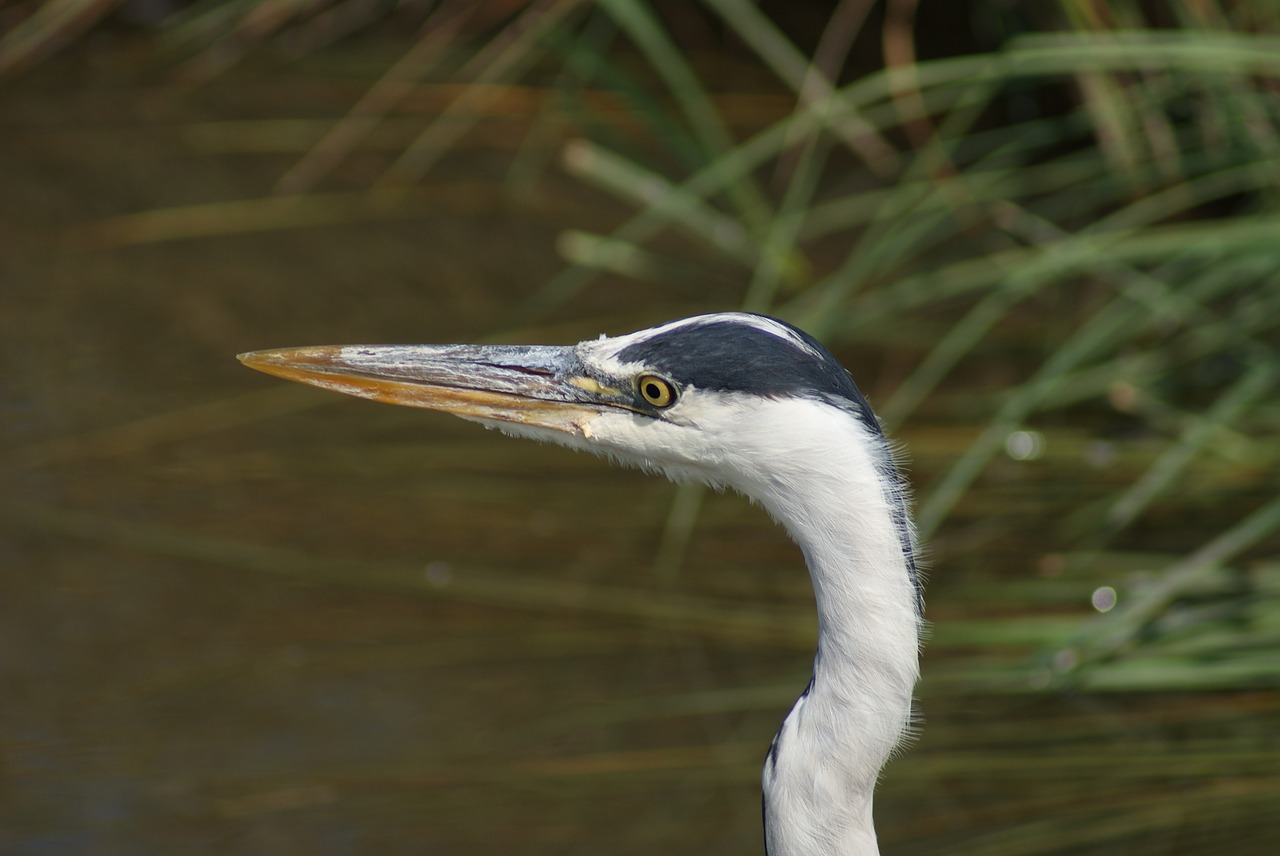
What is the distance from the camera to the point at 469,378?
6.76 feet

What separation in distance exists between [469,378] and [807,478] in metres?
0.54

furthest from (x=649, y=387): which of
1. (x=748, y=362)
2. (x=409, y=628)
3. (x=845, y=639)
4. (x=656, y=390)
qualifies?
(x=409, y=628)

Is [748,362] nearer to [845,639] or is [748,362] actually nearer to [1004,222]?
[845,639]

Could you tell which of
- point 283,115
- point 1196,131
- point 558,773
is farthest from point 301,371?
point 283,115

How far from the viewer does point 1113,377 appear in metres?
3.35

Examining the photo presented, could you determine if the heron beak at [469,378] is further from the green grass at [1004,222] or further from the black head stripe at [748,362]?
the green grass at [1004,222]

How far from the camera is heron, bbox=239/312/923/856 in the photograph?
1.74 metres

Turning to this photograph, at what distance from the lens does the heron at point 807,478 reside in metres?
1.74

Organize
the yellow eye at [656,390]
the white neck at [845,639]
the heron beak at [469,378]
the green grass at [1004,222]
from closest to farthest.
→ the white neck at [845,639], the yellow eye at [656,390], the heron beak at [469,378], the green grass at [1004,222]

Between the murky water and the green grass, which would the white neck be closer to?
the green grass

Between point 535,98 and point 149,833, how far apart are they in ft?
10.4

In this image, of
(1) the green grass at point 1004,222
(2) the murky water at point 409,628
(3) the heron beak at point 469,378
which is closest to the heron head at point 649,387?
(3) the heron beak at point 469,378

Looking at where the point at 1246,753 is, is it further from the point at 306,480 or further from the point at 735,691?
the point at 306,480

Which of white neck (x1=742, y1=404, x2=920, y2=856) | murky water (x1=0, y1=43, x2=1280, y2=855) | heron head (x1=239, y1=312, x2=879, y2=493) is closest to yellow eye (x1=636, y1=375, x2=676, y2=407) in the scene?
heron head (x1=239, y1=312, x2=879, y2=493)
